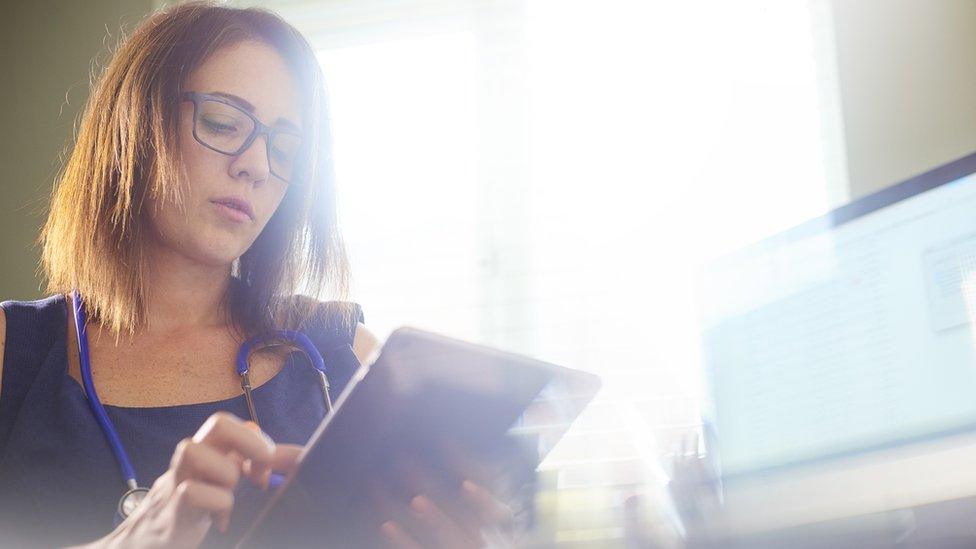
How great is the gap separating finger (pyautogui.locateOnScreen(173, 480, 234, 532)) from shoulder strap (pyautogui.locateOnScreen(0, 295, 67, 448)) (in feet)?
1.69

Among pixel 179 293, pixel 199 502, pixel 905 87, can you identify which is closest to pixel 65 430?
pixel 179 293

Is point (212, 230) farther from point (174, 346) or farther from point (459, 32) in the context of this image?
point (459, 32)

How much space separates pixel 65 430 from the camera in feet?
3.56

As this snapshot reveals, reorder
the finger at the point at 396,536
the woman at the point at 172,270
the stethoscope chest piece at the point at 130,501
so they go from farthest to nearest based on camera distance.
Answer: the woman at the point at 172,270
the stethoscope chest piece at the point at 130,501
the finger at the point at 396,536

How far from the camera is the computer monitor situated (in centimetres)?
85

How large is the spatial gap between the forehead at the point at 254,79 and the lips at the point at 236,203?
127mm

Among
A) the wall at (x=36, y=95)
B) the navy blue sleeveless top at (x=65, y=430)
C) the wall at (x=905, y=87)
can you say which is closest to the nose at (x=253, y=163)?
the navy blue sleeveless top at (x=65, y=430)

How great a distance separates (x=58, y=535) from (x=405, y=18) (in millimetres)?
2031

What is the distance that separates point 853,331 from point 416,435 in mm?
487

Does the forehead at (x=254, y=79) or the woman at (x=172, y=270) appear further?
the forehead at (x=254, y=79)

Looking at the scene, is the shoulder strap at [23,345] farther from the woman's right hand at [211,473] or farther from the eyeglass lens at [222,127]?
the woman's right hand at [211,473]

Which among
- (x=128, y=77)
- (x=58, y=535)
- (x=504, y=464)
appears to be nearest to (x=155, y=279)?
(x=128, y=77)

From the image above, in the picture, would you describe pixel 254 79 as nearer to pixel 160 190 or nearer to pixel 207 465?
pixel 160 190

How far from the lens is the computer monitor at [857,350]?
85 centimetres
